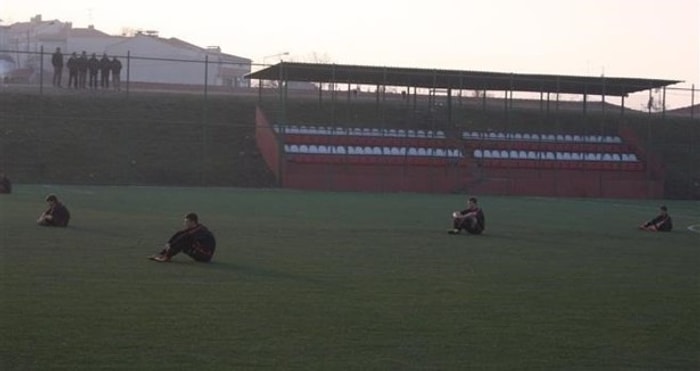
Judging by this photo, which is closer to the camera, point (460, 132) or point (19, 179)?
point (19, 179)

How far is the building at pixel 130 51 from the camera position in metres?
98.4

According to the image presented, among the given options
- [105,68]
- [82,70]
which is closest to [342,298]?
[105,68]

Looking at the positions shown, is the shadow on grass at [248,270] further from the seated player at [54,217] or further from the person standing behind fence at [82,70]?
the person standing behind fence at [82,70]

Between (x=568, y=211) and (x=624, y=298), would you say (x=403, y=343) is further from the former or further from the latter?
(x=568, y=211)

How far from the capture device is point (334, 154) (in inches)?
2045

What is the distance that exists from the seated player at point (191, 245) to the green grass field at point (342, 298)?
19cm

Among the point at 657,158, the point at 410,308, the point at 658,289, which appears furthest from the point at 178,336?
the point at 657,158

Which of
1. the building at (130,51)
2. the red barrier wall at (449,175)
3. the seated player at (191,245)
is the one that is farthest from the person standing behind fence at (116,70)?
the seated player at (191,245)

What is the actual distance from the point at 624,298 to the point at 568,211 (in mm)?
23825

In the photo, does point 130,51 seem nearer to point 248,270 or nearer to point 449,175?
point 449,175

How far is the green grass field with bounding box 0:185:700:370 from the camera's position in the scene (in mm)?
10906

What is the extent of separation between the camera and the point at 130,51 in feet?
322

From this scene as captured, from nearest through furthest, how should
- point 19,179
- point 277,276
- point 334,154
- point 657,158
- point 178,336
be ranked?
1. point 178,336
2. point 277,276
3. point 19,179
4. point 334,154
5. point 657,158

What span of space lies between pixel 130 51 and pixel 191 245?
82.1 meters
